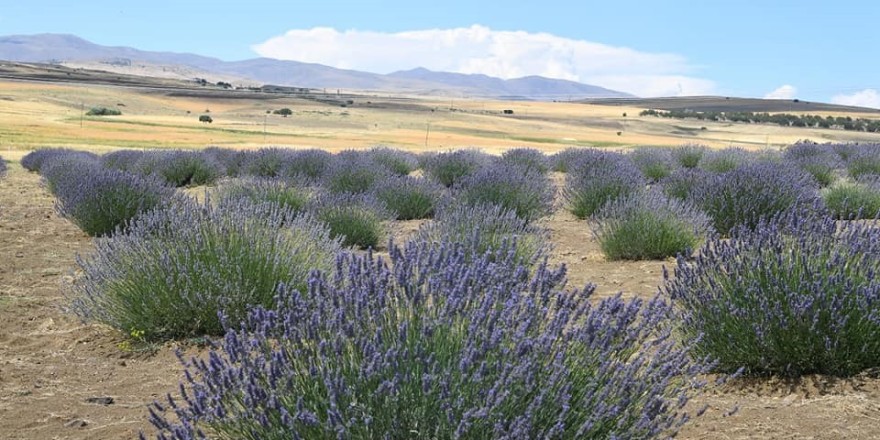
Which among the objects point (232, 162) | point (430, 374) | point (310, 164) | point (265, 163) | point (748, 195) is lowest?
point (232, 162)

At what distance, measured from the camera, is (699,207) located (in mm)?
10789

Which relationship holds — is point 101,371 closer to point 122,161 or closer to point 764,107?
point 122,161

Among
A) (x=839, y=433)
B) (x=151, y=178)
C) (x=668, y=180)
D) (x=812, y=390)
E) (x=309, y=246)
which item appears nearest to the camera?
(x=839, y=433)

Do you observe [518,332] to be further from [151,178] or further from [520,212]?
[151,178]

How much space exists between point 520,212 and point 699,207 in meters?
2.42

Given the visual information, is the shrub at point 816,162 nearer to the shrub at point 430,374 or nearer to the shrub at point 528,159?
the shrub at point 528,159

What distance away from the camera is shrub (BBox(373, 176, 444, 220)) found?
12.6 meters

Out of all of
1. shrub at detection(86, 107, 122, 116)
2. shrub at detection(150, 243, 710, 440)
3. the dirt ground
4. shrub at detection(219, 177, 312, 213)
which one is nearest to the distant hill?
shrub at detection(86, 107, 122, 116)

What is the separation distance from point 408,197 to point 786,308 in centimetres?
844

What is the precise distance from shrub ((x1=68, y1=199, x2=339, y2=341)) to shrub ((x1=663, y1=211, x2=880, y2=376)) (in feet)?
8.73

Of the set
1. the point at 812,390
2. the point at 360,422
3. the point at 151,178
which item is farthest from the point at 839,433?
the point at 151,178

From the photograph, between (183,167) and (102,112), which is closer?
(183,167)

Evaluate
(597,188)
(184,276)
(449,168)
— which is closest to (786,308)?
(184,276)

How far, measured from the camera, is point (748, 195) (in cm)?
1030
